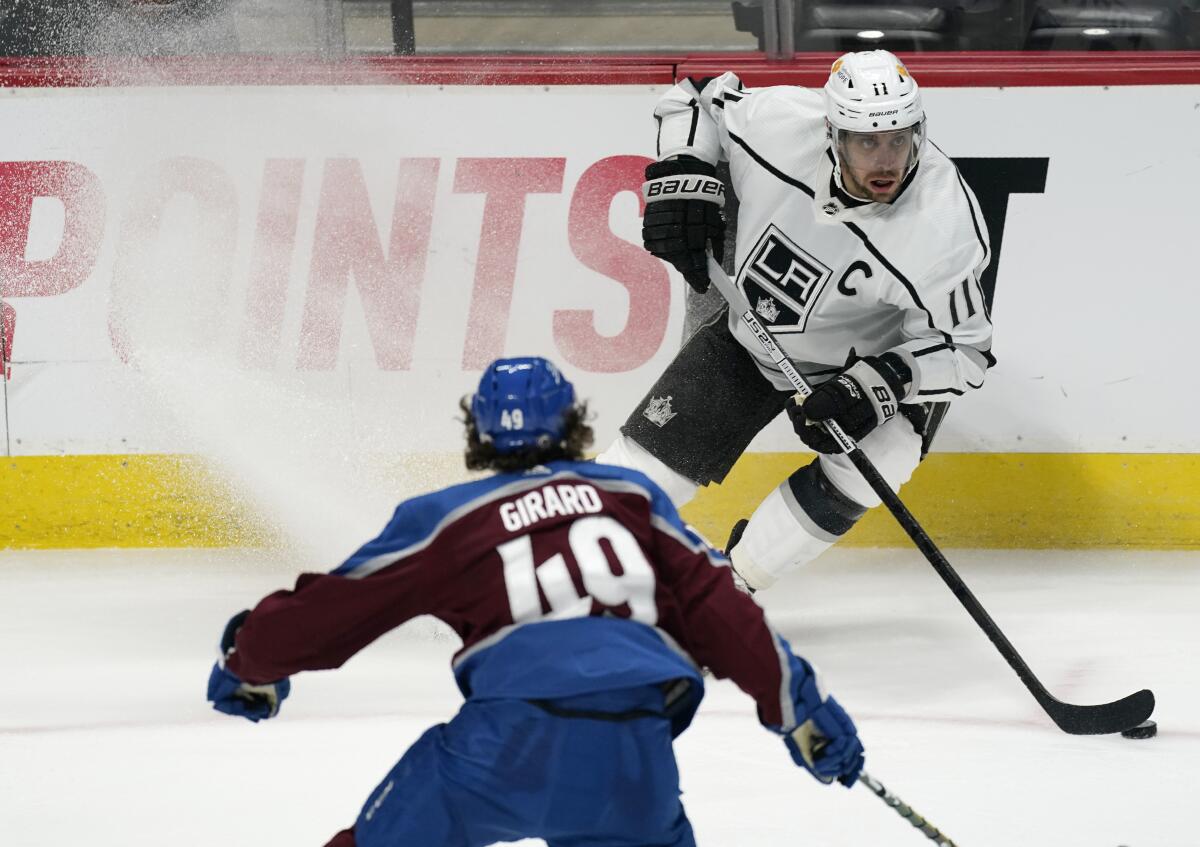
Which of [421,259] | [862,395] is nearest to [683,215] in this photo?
[862,395]

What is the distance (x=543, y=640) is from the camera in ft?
4.71

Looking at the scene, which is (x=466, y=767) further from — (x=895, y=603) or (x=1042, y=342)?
(x=1042, y=342)

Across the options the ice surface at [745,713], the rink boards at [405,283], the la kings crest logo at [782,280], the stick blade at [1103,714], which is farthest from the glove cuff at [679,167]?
the stick blade at [1103,714]

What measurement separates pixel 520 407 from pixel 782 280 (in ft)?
5.02

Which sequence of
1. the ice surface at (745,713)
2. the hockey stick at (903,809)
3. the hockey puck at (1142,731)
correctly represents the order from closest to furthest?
the hockey stick at (903,809) → the ice surface at (745,713) → the hockey puck at (1142,731)

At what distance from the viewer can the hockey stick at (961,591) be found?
269 centimetres

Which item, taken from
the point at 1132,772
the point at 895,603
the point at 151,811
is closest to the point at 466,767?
the point at 151,811

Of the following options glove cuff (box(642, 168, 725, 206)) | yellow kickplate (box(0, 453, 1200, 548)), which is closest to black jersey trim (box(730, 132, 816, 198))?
glove cuff (box(642, 168, 725, 206))

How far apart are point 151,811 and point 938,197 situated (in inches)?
68.0

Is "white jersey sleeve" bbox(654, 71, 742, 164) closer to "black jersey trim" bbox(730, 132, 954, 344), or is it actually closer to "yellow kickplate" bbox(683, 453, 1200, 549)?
"black jersey trim" bbox(730, 132, 954, 344)

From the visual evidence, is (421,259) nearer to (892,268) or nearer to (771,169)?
(771,169)

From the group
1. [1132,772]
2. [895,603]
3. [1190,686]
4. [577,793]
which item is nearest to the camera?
[577,793]

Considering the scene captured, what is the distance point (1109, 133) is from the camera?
12.2ft

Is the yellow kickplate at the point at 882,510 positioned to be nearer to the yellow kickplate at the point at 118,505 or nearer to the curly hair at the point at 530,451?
the yellow kickplate at the point at 118,505
